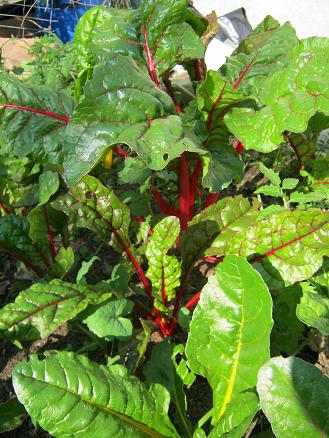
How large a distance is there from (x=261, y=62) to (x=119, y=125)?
0.68m

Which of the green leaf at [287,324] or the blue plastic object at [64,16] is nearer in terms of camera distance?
the green leaf at [287,324]

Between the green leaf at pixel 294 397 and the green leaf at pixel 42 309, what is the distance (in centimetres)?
61

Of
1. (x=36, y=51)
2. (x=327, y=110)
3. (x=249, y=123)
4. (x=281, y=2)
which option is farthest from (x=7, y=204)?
(x=281, y=2)

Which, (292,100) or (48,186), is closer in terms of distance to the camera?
(292,100)

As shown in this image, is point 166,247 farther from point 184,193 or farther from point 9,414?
point 9,414

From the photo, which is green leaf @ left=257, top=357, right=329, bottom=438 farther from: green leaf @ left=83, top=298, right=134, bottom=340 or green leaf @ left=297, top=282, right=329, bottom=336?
green leaf @ left=83, top=298, right=134, bottom=340

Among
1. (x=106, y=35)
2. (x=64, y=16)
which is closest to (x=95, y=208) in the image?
(x=106, y=35)

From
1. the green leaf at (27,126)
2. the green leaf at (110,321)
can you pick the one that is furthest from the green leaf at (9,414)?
the green leaf at (27,126)

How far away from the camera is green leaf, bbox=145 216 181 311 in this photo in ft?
4.78

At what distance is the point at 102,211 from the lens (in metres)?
1.59

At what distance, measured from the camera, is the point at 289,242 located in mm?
1409

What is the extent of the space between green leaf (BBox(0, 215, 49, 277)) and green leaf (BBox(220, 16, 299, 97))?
3.18ft

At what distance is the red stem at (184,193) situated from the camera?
5.49 feet

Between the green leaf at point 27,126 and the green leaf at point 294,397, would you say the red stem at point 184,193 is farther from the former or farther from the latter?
the green leaf at point 294,397
